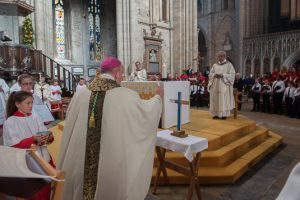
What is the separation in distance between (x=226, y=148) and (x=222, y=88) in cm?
218

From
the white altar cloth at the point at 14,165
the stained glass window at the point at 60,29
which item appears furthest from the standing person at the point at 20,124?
the stained glass window at the point at 60,29

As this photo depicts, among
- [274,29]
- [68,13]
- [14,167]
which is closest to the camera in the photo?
[14,167]

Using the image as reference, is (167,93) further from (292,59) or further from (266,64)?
(266,64)

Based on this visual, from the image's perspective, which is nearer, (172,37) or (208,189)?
(208,189)

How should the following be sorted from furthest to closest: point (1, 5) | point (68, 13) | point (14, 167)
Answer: point (68, 13)
point (1, 5)
point (14, 167)

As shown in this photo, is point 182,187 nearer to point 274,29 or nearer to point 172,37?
point 172,37

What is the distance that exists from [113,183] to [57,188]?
3.69 feet

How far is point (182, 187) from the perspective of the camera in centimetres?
392

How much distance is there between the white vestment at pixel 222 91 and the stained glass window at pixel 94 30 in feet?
42.0

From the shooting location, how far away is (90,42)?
58.4 ft

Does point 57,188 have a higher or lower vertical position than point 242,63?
lower

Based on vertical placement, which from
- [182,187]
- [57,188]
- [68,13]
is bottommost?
[182,187]

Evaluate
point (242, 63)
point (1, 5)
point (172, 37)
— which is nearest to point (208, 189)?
point (1, 5)

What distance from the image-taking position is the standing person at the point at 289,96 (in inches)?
400
